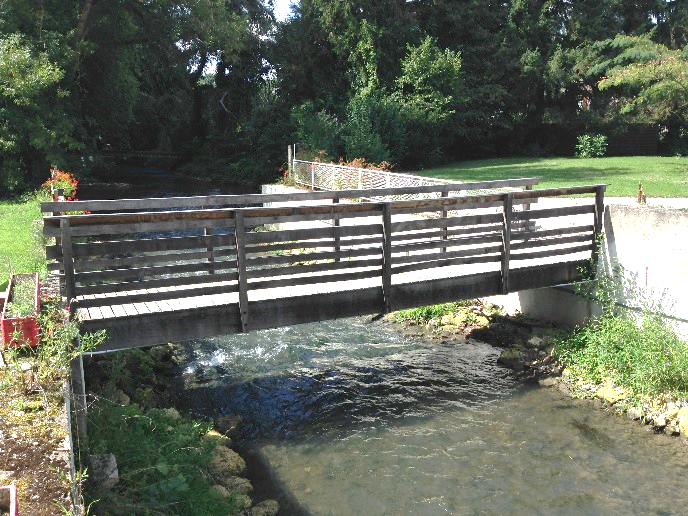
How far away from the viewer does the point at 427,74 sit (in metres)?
30.6

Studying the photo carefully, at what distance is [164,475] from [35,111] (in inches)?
851

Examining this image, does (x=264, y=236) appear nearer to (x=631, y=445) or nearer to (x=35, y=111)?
(x=631, y=445)

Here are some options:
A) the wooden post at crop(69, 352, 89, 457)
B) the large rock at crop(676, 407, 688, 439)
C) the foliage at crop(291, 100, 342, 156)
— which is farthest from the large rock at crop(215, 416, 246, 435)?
the foliage at crop(291, 100, 342, 156)

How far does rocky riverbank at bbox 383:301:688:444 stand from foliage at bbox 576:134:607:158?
23.8 meters

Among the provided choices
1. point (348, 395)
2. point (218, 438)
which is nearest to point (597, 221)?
point (348, 395)

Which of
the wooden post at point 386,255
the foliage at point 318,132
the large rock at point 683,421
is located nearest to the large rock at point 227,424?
the wooden post at point 386,255

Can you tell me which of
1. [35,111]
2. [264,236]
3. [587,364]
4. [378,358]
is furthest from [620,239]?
[35,111]

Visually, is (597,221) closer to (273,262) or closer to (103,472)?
(273,262)

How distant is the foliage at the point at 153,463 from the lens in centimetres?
564

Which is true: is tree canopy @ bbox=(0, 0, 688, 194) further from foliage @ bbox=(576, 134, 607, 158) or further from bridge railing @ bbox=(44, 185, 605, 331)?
bridge railing @ bbox=(44, 185, 605, 331)

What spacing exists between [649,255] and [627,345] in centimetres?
147

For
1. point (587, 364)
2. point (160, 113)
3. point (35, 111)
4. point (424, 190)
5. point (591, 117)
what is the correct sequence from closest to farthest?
point (587, 364)
point (424, 190)
point (35, 111)
point (591, 117)
point (160, 113)

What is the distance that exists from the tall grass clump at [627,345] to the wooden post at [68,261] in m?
7.14

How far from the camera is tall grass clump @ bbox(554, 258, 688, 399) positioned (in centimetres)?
870
